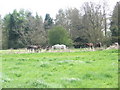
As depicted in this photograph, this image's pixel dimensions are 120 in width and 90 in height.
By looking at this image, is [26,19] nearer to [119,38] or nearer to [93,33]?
[93,33]

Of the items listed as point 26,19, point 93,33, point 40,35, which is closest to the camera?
point 93,33

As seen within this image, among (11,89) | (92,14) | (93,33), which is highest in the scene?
(92,14)

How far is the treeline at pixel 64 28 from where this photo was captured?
50.6 metres

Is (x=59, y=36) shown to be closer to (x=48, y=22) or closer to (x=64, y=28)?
(x=64, y=28)

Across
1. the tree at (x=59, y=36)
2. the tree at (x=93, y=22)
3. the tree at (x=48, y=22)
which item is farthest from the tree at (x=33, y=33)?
the tree at (x=93, y=22)

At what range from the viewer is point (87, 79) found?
827 centimetres

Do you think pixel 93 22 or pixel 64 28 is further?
pixel 64 28

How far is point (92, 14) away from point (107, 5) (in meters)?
3.76

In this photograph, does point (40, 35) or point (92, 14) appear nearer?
point (92, 14)

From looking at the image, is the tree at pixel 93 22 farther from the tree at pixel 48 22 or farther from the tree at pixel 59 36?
the tree at pixel 48 22

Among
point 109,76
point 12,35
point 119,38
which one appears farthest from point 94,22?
point 109,76

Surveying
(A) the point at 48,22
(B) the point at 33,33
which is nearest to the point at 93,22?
(B) the point at 33,33

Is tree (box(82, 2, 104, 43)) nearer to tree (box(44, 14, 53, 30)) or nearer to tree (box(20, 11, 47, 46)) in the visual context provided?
tree (box(20, 11, 47, 46))

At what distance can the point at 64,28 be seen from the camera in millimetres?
57469
